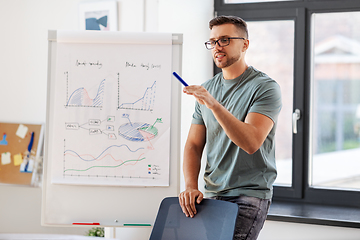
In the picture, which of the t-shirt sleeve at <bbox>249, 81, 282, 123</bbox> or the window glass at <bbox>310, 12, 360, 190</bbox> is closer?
the t-shirt sleeve at <bbox>249, 81, 282, 123</bbox>

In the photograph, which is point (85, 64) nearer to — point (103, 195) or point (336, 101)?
point (103, 195)

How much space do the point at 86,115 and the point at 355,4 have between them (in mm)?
1859

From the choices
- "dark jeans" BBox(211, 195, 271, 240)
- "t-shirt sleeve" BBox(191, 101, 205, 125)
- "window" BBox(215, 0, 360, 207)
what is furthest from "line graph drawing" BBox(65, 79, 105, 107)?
"window" BBox(215, 0, 360, 207)

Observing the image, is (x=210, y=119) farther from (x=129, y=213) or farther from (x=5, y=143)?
(x=5, y=143)

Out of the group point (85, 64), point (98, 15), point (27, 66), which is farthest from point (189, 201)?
point (27, 66)

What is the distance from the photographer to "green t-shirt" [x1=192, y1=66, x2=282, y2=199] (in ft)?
4.95

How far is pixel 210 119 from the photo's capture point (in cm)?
166

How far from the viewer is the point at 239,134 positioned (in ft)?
4.60

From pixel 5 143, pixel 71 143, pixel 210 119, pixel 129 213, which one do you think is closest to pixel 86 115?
pixel 71 143

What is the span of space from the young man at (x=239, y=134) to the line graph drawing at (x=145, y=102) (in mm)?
368

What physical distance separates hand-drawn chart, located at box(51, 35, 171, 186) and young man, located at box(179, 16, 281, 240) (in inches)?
13.1

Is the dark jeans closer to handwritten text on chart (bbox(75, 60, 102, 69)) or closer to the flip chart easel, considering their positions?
the flip chart easel

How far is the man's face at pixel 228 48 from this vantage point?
1575mm

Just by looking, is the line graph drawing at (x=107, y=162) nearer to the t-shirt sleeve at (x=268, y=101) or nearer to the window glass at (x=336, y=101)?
the t-shirt sleeve at (x=268, y=101)
